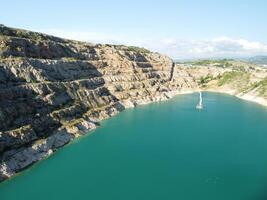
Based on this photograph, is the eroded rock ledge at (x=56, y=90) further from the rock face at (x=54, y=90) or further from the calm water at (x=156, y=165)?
the calm water at (x=156, y=165)

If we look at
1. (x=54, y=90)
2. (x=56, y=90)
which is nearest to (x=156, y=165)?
(x=54, y=90)

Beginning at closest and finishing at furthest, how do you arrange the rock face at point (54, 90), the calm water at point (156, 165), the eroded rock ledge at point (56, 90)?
1. the calm water at point (156, 165)
2. the rock face at point (54, 90)
3. the eroded rock ledge at point (56, 90)

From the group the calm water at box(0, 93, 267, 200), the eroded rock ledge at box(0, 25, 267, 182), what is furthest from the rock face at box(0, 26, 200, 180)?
the calm water at box(0, 93, 267, 200)

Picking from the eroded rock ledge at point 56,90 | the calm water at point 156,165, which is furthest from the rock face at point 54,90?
the calm water at point 156,165

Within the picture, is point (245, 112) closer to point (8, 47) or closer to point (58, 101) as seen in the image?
point (58, 101)

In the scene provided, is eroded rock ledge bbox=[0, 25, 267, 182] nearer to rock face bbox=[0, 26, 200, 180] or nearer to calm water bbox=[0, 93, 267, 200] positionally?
rock face bbox=[0, 26, 200, 180]

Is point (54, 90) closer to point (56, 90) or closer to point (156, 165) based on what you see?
point (56, 90)
